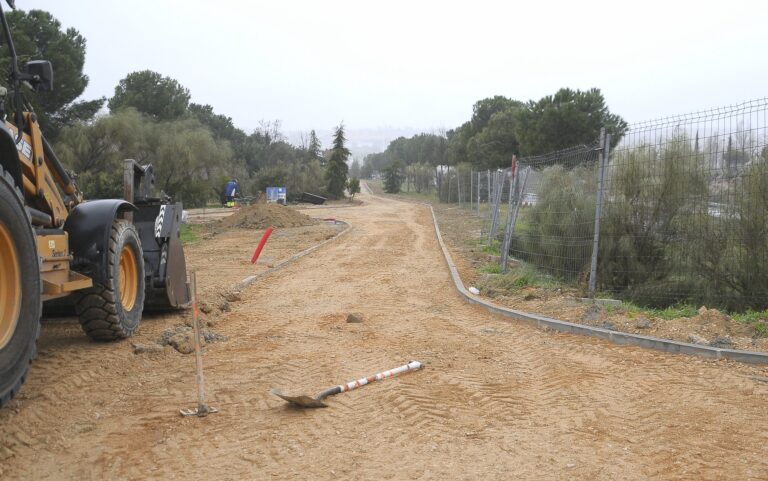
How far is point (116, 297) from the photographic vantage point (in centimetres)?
621

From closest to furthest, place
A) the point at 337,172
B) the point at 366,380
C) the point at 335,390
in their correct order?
1. the point at 335,390
2. the point at 366,380
3. the point at 337,172

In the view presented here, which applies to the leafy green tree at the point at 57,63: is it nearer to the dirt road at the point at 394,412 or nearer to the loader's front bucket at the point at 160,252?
the loader's front bucket at the point at 160,252

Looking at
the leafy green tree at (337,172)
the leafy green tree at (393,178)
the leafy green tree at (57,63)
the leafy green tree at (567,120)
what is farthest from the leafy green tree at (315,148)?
the leafy green tree at (57,63)

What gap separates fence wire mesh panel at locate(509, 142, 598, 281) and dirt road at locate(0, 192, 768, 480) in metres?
3.54

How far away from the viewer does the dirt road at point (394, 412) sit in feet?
13.0

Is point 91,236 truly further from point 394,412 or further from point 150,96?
point 150,96

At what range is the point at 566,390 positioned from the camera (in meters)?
5.46

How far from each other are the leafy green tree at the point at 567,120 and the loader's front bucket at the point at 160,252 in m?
35.9

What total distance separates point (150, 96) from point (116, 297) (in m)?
51.3

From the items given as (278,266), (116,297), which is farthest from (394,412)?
(278,266)

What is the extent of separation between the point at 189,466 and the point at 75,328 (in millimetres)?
4077

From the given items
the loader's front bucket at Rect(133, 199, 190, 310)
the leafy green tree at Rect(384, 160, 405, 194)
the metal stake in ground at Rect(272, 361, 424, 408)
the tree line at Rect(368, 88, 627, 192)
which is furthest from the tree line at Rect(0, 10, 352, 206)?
the leafy green tree at Rect(384, 160, 405, 194)

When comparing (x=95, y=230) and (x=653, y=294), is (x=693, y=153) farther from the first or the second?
(x=95, y=230)

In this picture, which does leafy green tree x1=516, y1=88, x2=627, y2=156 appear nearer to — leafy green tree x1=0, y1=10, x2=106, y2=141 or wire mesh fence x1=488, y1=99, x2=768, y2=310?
leafy green tree x1=0, y1=10, x2=106, y2=141
